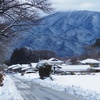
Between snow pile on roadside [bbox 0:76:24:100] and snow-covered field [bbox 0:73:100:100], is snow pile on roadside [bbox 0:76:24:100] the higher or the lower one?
the higher one

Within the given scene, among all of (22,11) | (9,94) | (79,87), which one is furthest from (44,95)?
(22,11)

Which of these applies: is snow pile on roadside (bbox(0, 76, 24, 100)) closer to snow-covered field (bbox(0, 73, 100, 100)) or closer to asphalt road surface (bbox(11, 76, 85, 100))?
snow-covered field (bbox(0, 73, 100, 100))

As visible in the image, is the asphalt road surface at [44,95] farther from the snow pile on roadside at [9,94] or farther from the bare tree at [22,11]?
the bare tree at [22,11]

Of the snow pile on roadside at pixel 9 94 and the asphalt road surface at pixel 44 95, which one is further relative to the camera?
the asphalt road surface at pixel 44 95

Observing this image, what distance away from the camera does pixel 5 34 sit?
1475 centimetres

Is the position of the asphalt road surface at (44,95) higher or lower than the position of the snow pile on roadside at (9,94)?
lower

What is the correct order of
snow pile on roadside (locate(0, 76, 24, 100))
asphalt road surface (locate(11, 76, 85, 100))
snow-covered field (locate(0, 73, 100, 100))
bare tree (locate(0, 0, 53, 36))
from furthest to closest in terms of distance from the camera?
1. asphalt road surface (locate(11, 76, 85, 100))
2. snow-covered field (locate(0, 73, 100, 100))
3. snow pile on roadside (locate(0, 76, 24, 100))
4. bare tree (locate(0, 0, 53, 36))

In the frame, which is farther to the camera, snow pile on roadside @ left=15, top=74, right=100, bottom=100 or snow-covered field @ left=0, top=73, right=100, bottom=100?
snow pile on roadside @ left=15, top=74, right=100, bottom=100

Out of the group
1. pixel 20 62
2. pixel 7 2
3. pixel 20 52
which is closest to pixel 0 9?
pixel 7 2

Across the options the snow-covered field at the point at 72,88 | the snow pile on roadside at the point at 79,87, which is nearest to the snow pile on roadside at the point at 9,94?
the snow-covered field at the point at 72,88

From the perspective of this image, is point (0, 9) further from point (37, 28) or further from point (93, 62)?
point (93, 62)

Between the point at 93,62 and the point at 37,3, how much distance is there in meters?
126

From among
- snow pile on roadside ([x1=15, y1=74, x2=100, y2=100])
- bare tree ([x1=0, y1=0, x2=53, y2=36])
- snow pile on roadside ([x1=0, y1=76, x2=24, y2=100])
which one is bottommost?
snow pile on roadside ([x1=15, y1=74, x2=100, y2=100])

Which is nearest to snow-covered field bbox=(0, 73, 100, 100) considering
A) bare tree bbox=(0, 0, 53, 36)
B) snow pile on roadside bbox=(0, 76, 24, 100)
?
snow pile on roadside bbox=(0, 76, 24, 100)
